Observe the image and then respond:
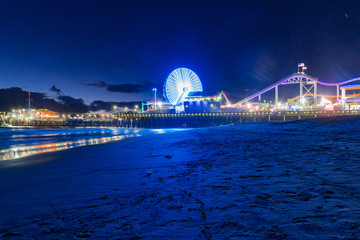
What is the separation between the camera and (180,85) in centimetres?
7381

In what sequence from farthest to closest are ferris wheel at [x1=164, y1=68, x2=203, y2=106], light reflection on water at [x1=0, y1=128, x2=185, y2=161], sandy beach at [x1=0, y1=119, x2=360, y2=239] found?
1. ferris wheel at [x1=164, y1=68, x2=203, y2=106]
2. light reflection on water at [x1=0, y1=128, x2=185, y2=161]
3. sandy beach at [x1=0, y1=119, x2=360, y2=239]

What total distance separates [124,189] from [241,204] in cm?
199

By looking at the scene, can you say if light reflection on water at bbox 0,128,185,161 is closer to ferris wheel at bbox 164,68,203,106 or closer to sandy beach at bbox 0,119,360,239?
sandy beach at bbox 0,119,360,239

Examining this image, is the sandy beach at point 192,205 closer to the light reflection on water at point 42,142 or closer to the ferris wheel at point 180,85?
the light reflection on water at point 42,142

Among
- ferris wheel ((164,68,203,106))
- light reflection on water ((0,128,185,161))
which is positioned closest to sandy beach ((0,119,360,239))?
light reflection on water ((0,128,185,161))

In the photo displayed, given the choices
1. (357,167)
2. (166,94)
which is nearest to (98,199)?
(357,167)

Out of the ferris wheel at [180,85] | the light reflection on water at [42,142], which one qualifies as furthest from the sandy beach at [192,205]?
the ferris wheel at [180,85]

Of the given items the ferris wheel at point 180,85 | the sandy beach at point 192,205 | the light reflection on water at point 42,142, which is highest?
the ferris wheel at point 180,85

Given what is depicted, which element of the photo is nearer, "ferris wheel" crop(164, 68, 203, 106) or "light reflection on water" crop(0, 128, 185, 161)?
"light reflection on water" crop(0, 128, 185, 161)

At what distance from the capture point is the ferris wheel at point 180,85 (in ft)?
232

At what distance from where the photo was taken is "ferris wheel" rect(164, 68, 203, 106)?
70.6 metres

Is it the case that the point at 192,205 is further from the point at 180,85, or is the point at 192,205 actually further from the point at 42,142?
the point at 180,85

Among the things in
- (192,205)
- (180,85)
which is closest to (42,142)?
(192,205)

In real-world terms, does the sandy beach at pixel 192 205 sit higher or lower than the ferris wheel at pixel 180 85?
lower
